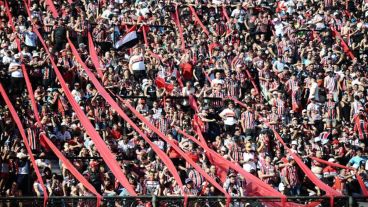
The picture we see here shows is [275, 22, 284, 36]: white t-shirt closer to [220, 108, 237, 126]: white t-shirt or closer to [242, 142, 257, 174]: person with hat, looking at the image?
[220, 108, 237, 126]: white t-shirt

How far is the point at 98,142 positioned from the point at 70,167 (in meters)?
1.96

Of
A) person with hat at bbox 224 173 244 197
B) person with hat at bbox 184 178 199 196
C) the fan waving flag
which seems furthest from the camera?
the fan waving flag

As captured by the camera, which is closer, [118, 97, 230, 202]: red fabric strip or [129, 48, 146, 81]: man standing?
[118, 97, 230, 202]: red fabric strip

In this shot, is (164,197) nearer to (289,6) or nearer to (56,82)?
(56,82)

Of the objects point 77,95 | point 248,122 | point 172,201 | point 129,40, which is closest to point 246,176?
point 172,201

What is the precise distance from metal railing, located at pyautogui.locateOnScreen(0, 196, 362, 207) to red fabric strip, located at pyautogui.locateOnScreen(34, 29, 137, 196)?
4.28 feet

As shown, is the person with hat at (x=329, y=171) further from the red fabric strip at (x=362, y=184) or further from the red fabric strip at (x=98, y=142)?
the red fabric strip at (x=98, y=142)

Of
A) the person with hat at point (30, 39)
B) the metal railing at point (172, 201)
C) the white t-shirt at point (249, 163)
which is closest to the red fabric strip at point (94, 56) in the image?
the person with hat at point (30, 39)

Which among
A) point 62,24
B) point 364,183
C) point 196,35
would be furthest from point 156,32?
point 364,183

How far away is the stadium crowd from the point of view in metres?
29.7

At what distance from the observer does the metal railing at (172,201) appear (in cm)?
2565

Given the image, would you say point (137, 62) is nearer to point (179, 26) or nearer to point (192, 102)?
point (192, 102)

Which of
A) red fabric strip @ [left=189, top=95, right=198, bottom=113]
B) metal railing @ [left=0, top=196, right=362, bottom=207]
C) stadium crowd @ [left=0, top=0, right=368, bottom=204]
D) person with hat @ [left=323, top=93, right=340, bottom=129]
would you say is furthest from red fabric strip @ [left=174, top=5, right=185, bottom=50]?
metal railing @ [left=0, top=196, right=362, bottom=207]

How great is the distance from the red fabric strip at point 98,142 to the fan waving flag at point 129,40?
3.99 m
